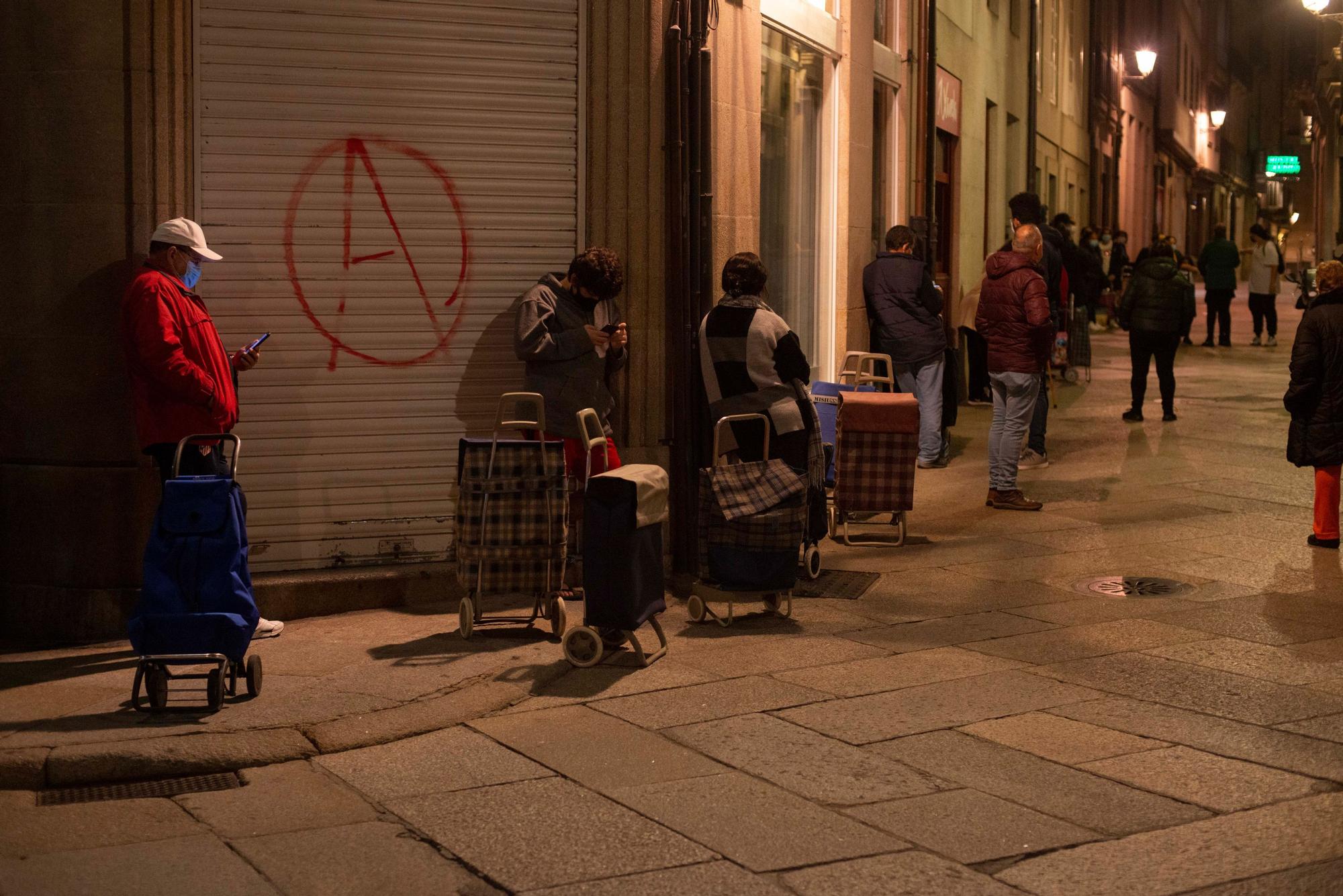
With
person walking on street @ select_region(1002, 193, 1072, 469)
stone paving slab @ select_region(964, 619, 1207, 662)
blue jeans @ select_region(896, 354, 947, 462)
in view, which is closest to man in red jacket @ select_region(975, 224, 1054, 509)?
person walking on street @ select_region(1002, 193, 1072, 469)

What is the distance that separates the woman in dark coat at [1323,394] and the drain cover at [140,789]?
6830mm

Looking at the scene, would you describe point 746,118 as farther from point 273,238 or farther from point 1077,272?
point 1077,272

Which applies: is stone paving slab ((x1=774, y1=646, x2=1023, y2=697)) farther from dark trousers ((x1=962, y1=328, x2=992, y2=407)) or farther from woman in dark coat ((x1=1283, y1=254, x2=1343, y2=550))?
dark trousers ((x1=962, y1=328, x2=992, y2=407))

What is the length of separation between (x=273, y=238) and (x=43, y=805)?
3.62m

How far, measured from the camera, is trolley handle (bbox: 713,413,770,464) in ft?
26.1

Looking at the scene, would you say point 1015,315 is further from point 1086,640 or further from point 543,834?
point 543,834

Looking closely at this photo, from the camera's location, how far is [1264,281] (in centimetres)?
2602

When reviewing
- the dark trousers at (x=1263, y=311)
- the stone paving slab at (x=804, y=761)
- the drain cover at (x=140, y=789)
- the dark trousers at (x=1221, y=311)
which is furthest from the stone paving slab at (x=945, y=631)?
the dark trousers at (x=1263, y=311)

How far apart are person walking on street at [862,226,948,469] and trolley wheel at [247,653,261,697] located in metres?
7.15

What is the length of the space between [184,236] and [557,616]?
2413 mm

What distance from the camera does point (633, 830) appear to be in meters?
4.98

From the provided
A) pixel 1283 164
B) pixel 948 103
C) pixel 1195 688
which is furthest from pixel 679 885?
pixel 1283 164

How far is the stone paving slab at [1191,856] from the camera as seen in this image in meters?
4.53

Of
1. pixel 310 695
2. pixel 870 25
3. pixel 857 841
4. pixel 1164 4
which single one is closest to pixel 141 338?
pixel 310 695
